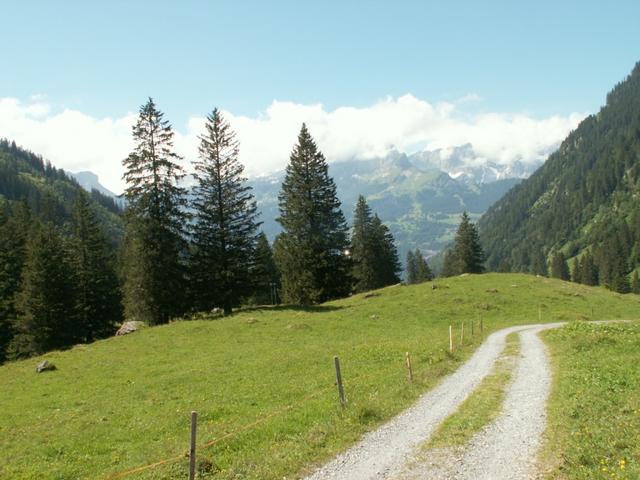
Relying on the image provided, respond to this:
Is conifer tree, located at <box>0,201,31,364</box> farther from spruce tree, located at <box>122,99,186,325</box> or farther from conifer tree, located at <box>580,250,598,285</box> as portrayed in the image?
conifer tree, located at <box>580,250,598,285</box>

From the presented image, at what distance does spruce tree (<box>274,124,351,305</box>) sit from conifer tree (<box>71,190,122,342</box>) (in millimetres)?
28182

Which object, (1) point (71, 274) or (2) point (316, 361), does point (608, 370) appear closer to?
(2) point (316, 361)

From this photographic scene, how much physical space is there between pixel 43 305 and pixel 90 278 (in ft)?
41.6

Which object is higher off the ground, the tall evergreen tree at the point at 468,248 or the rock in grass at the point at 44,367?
the tall evergreen tree at the point at 468,248

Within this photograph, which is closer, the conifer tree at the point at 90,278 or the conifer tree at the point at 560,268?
the conifer tree at the point at 90,278

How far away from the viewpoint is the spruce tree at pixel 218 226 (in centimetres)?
4741

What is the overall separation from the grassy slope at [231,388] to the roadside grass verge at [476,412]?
230cm

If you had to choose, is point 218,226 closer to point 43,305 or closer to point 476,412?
point 43,305

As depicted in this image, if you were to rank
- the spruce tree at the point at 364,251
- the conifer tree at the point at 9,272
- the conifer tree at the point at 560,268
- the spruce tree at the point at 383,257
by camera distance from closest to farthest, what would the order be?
the conifer tree at the point at 9,272 < the spruce tree at the point at 364,251 < the spruce tree at the point at 383,257 < the conifer tree at the point at 560,268

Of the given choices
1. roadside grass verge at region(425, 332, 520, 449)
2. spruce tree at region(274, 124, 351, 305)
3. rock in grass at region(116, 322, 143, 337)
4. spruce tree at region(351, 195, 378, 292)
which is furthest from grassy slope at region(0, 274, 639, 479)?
spruce tree at region(351, 195, 378, 292)

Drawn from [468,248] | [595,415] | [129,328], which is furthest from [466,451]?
[468,248]

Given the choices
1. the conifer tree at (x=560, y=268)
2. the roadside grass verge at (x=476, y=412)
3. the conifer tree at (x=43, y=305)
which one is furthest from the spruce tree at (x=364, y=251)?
the conifer tree at (x=560, y=268)

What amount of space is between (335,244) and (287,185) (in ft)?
32.0

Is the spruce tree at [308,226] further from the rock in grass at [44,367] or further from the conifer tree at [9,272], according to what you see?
the conifer tree at [9,272]
